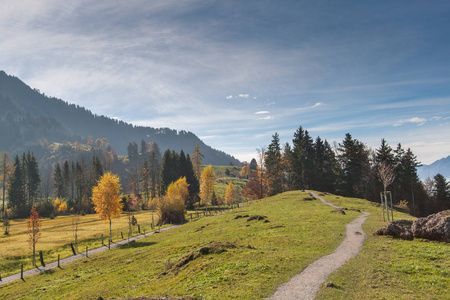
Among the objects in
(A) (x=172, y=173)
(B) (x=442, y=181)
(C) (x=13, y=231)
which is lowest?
(C) (x=13, y=231)

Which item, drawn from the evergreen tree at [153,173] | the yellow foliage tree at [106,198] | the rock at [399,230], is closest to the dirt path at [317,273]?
the rock at [399,230]

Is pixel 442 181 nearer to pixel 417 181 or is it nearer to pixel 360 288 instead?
pixel 417 181

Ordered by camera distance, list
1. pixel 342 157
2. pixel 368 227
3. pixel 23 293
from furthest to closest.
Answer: pixel 342 157 < pixel 368 227 < pixel 23 293

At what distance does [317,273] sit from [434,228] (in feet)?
46.7

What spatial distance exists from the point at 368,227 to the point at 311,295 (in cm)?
2256

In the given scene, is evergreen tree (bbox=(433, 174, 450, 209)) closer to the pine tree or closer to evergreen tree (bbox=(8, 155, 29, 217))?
the pine tree

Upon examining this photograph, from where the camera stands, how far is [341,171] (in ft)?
303

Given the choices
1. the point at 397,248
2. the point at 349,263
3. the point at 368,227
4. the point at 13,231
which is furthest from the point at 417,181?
the point at 13,231

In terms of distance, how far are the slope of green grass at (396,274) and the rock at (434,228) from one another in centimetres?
91

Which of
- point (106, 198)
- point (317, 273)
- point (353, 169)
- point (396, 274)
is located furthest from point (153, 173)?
point (396, 274)

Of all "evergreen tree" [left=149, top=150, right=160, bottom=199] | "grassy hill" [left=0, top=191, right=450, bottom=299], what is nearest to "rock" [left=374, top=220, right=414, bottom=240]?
"grassy hill" [left=0, top=191, right=450, bottom=299]

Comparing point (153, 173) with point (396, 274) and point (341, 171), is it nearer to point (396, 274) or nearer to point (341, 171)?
point (341, 171)

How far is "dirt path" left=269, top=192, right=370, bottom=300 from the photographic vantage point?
13.6 meters

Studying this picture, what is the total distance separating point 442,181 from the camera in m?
85.8
